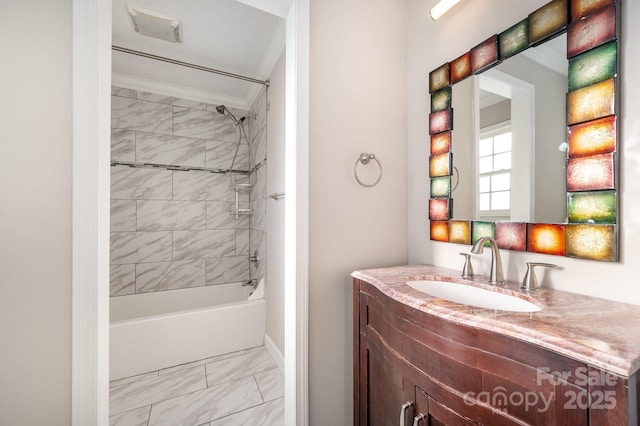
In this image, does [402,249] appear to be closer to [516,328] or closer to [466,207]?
[466,207]

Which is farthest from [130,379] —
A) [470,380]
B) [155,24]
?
[155,24]

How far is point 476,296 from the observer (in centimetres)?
101

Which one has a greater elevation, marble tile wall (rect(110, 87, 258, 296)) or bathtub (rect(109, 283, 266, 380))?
marble tile wall (rect(110, 87, 258, 296))

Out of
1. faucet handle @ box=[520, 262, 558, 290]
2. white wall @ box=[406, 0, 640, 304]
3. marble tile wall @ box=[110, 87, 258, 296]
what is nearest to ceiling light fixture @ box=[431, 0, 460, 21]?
white wall @ box=[406, 0, 640, 304]

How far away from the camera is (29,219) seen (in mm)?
835

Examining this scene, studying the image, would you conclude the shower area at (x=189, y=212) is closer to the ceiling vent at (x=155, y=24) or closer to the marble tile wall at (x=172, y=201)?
the marble tile wall at (x=172, y=201)

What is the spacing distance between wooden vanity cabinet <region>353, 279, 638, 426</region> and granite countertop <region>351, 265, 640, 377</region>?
3 cm

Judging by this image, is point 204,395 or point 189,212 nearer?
point 204,395

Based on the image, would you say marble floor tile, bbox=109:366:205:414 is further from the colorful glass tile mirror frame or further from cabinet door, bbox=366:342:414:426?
the colorful glass tile mirror frame

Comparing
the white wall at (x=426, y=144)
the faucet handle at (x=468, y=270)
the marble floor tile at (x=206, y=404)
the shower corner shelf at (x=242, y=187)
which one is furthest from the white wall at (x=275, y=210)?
the faucet handle at (x=468, y=270)

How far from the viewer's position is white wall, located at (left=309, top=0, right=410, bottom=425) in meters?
1.26

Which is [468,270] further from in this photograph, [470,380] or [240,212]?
[240,212]

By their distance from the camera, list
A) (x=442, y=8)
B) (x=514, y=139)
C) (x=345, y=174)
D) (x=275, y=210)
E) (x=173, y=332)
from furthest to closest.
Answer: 1. (x=275, y=210)
2. (x=173, y=332)
3. (x=345, y=174)
4. (x=442, y=8)
5. (x=514, y=139)

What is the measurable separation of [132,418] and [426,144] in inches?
91.1
